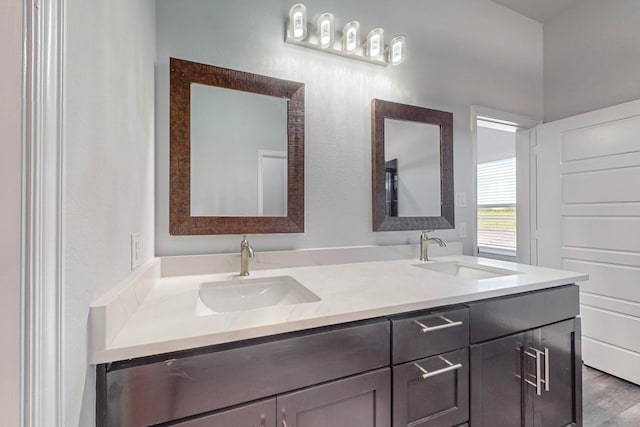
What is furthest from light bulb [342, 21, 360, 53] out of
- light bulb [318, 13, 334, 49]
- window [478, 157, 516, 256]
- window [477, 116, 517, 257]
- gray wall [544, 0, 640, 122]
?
window [478, 157, 516, 256]

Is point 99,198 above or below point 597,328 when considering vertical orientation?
above

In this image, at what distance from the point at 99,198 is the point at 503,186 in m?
4.11

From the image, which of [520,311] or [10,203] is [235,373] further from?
[520,311]

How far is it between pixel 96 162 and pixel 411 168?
168 centimetres

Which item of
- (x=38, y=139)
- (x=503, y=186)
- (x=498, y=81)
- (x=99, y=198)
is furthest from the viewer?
(x=503, y=186)

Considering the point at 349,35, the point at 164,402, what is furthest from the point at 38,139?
the point at 349,35

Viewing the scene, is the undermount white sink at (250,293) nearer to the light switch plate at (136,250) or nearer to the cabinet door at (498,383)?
the light switch plate at (136,250)

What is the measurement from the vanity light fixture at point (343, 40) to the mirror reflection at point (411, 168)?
1.30 feet

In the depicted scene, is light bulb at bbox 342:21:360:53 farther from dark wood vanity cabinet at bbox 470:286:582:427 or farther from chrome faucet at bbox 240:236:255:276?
dark wood vanity cabinet at bbox 470:286:582:427

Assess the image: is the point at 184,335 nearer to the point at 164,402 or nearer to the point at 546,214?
the point at 164,402

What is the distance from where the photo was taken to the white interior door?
6.34 feet

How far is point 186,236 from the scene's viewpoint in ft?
4.56

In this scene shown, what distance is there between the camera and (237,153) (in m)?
Answer: 1.46

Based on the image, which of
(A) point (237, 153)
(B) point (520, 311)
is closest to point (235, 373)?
(A) point (237, 153)
